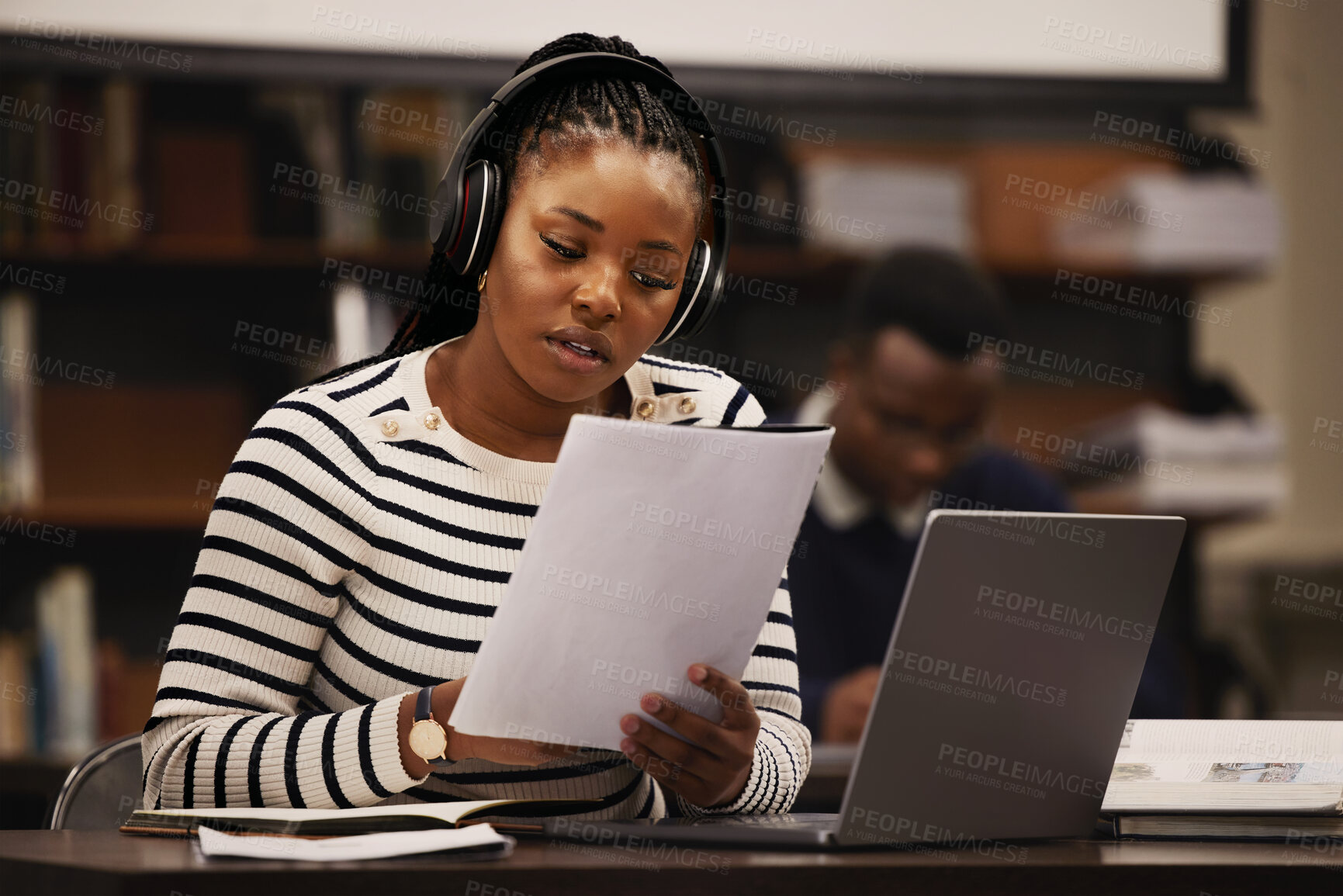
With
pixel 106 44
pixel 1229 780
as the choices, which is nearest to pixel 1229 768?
pixel 1229 780

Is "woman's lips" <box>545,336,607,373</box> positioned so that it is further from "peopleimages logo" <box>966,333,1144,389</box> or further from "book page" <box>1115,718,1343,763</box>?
"peopleimages logo" <box>966,333,1144,389</box>

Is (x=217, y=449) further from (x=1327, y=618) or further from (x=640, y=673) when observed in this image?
(x=1327, y=618)

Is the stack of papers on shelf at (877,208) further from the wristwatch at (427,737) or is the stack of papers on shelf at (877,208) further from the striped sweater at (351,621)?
the wristwatch at (427,737)

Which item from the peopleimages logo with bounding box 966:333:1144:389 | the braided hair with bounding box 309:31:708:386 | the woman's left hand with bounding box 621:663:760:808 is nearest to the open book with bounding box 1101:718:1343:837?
the woman's left hand with bounding box 621:663:760:808

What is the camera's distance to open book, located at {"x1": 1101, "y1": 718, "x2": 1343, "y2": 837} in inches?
38.6

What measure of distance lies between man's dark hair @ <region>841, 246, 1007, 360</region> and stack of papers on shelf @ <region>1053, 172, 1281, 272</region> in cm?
42

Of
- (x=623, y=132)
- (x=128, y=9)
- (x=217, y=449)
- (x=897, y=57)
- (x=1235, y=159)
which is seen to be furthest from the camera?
(x=1235, y=159)

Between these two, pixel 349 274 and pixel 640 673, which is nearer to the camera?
pixel 640 673

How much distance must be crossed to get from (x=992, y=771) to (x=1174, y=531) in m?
0.21

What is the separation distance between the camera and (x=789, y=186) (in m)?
2.90

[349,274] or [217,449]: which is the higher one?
[349,274]

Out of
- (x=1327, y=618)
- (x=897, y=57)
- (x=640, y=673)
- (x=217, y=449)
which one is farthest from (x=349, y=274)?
(x=1327, y=618)

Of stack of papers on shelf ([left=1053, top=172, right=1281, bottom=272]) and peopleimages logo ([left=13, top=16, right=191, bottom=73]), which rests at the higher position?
stack of papers on shelf ([left=1053, top=172, right=1281, bottom=272])

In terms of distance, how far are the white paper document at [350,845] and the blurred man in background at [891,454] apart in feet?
5.45
